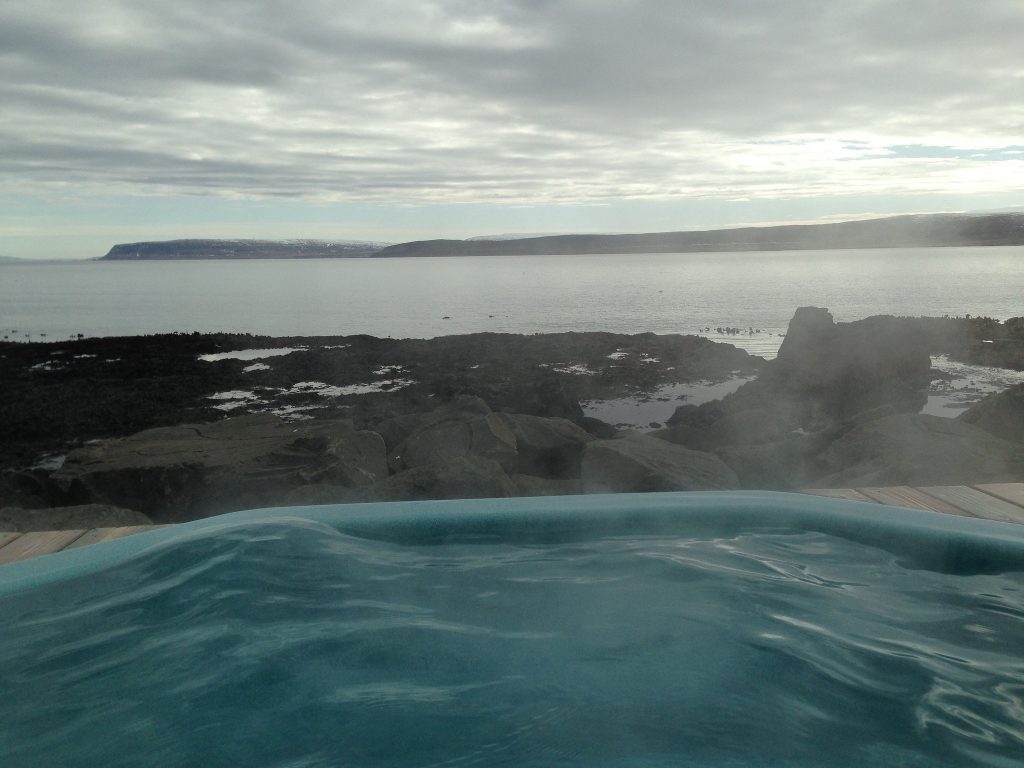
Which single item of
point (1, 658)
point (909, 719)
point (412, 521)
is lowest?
point (909, 719)

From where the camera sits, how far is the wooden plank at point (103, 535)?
3.70 metres

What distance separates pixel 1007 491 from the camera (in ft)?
14.2

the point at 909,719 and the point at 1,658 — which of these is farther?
the point at 1,658

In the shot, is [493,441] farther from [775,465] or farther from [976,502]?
[976,502]

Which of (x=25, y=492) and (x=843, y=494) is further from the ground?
(x=843, y=494)

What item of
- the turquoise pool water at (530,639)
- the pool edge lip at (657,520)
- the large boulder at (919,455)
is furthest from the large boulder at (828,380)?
the turquoise pool water at (530,639)

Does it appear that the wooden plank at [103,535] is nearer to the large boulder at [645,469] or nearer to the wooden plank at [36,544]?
the wooden plank at [36,544]

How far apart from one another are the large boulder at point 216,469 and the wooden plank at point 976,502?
398cm

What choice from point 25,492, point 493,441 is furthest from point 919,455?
point 25,492

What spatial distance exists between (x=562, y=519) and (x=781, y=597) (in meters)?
1.15

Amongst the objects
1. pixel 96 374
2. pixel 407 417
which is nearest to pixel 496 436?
pixel 407 417

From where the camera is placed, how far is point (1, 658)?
317 centimetres

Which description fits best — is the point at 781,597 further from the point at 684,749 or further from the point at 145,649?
the point at 145,649

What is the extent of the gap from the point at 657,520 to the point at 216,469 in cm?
386
